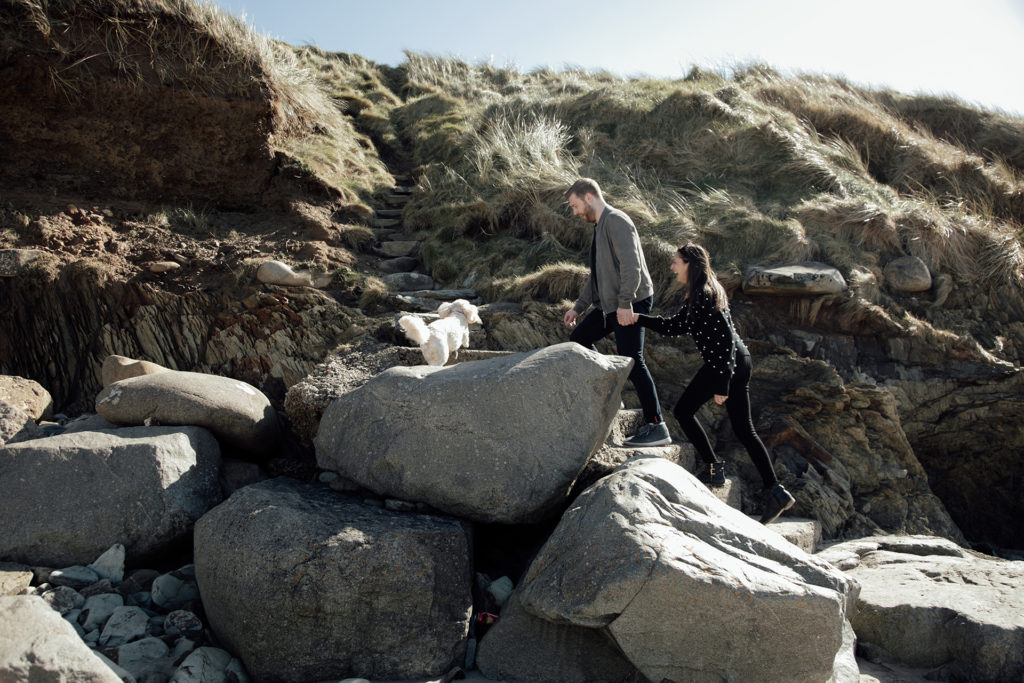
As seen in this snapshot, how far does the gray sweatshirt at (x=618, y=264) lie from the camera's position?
5.11m

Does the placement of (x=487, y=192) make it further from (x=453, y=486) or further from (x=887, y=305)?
(x=453, y=486)

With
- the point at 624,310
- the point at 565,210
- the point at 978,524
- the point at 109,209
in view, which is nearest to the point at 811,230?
the point at 565,210

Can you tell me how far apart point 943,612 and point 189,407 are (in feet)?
18.0

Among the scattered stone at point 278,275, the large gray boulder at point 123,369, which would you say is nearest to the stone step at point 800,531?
the large gray boulder at point 123,369

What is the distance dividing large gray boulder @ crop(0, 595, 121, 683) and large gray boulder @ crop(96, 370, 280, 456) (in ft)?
6.32

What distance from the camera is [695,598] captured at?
325cm

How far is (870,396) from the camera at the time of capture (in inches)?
258

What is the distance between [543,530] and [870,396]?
4.01 m

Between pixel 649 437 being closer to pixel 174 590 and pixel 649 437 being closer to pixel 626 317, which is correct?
pixel 626 317

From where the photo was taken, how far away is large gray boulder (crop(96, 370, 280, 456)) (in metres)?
4.95

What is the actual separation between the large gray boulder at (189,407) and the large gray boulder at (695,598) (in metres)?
2.81

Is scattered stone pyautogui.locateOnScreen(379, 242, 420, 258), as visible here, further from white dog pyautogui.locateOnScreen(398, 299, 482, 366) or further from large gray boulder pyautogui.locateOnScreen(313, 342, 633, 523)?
large gray boulder pyautogui.locateOnScreen(313, 342, 633, 523)

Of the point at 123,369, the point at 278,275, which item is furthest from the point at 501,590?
the point at 278,275

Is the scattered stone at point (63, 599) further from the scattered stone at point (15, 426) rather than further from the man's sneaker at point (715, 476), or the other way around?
the man's sneaker at point (715, 476)
